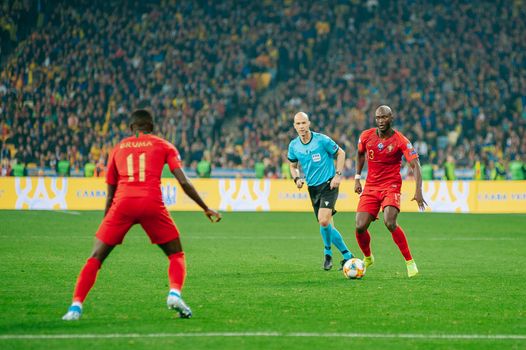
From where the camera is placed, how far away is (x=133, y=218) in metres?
7.90

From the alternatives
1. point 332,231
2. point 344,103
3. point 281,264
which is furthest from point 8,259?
point 344,103

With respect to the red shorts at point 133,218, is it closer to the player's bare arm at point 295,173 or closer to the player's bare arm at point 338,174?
the player's bare arm at point 338,174

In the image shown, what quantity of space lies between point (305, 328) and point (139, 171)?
2004mm

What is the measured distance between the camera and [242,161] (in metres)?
35.2

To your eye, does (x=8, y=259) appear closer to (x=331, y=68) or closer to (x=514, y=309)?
(x=514, y=309)

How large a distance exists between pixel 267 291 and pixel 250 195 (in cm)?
1784

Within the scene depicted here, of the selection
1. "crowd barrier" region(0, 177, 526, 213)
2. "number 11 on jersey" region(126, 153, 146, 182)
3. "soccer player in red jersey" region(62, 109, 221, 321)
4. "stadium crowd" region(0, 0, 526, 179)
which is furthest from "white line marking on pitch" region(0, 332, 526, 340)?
"stadium crowd" region(0, 0, 526, 179)

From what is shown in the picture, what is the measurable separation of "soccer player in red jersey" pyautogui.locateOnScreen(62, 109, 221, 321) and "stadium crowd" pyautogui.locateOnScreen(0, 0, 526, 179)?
25238mm

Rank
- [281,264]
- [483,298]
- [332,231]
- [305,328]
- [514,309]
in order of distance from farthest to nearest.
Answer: [281,264] < [332,231] < [483,298] < [514,309] < [305,328]

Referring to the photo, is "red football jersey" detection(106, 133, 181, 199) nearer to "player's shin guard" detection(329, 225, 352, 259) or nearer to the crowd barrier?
"player's shin guard" detection(329, 225, 352, 259)

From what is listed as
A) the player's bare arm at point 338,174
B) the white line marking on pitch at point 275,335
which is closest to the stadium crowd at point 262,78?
the player's bare arm at point 338,174

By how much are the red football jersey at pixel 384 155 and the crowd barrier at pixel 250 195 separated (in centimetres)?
1541

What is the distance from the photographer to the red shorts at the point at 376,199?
38.0 ft

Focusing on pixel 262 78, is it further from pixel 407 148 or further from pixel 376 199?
pixel 407 148
